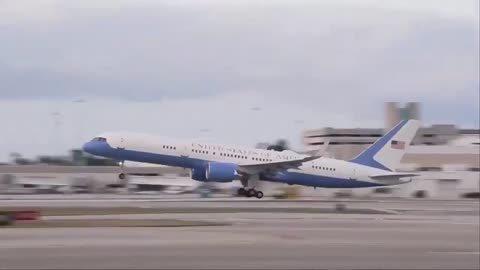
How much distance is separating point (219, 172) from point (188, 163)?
2.21 meters

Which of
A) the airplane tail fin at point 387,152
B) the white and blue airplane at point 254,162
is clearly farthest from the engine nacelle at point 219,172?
the airplane tail fin at point 387,152

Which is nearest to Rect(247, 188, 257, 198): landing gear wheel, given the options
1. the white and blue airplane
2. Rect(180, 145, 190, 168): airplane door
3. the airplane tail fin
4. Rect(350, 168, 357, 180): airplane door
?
the white and blue airplane

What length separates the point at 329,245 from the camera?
79.4 ft

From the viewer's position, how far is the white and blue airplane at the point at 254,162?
59.8 meters

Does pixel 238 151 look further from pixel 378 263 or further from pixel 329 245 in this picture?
pixel 378 263

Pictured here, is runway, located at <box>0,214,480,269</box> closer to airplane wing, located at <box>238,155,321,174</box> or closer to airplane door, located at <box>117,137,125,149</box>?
airplane wing, located at <box>238,155,321,174</box>

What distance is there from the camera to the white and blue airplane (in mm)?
59781

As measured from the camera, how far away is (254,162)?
61844 millimetres

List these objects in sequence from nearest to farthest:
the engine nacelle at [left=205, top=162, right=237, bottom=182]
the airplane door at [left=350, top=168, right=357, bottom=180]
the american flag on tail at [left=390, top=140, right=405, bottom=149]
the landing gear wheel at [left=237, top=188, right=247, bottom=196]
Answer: the engine nacelle at [left=205, top=162, right=237, bottom=182], the landing gear wheel at [left=237, top=188, right=247, bottom=196], the airplane door at [left=350, top=168, right=357, bottom=180], the american flag on tail at [left=390, top=140, right=405, bottom=149]

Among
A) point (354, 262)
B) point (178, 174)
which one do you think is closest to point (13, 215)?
point (354, 262)

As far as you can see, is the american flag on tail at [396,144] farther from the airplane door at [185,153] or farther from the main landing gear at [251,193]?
the airplane door at [185,153]

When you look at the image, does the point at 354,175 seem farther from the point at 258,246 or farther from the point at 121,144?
the point at 258,246

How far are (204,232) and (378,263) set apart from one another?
32.7 ft

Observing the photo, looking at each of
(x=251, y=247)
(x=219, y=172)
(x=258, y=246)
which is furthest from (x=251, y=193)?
(x=251, y=247)
